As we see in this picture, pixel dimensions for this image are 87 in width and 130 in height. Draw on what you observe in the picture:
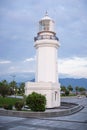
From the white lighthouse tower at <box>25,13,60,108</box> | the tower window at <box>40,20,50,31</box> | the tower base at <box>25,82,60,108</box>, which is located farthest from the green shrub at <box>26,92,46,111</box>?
the tower window at <box>40,20,50,31</box>

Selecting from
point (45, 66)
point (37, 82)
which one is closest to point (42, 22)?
point (45, 66)

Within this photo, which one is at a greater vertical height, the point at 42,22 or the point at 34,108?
the point at 42,22

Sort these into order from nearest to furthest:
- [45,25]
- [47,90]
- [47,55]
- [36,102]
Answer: [36,102] < [47,90] < [47,55] < [45,25]

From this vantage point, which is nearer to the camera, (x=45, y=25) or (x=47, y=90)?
(x=47, y=90)

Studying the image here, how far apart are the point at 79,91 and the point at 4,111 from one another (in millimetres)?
115512

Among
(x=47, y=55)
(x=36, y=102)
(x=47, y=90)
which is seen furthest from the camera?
(x=47, y=55)

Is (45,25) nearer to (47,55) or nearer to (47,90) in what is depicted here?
(47,55)

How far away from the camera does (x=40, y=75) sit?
103ft

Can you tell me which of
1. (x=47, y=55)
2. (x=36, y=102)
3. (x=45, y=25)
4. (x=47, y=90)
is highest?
(x=45, y=25)

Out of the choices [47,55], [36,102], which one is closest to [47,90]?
[47,55]

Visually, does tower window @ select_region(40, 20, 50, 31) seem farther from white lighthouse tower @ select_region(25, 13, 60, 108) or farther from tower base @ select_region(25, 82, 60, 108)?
tower base @ select_region(25, 82, 60, 108)

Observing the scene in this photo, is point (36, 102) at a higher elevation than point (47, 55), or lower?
lower

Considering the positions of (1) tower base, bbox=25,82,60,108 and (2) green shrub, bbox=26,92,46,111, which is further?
(1) tower base, bbox=25,82,60,108

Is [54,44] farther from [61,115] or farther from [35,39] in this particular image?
[61,115]
